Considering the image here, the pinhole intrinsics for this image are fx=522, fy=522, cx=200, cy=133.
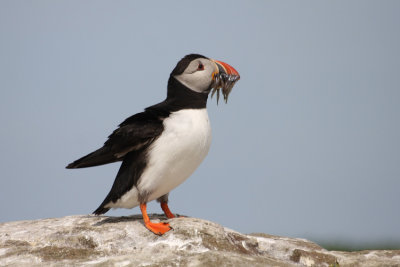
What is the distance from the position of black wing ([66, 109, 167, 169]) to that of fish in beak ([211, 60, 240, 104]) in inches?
36.9

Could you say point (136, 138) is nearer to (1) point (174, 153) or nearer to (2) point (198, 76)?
(1) point (174, 153)

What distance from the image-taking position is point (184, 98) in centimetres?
738

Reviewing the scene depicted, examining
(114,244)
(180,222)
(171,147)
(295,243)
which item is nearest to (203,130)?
(171,147)

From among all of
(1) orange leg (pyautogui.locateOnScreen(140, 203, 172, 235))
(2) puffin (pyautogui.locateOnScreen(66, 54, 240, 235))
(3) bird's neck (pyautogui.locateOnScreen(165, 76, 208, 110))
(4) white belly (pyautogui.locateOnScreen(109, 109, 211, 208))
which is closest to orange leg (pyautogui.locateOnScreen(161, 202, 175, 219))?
(2) puffin (pyautogui.locateOnScreen(66, 54, 240, 235))

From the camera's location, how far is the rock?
20.4 ft

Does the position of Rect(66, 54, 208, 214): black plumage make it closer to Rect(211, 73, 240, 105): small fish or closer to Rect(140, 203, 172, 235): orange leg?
Rect(211, 73, 240, 105): small fish

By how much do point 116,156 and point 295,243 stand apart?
3.09 meters

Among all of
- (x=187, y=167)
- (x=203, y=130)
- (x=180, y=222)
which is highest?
(x=203, y=130)

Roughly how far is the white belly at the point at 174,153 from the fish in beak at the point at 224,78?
53 cm

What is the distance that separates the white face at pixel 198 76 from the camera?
7418mm

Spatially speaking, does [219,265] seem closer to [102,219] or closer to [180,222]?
[180,222]

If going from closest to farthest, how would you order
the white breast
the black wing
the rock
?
1. the rock
2. the white breast
3. the black wing

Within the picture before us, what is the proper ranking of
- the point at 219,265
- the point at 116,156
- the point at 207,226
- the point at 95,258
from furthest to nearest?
the point at 116,156
the point at 207,226
the point at 95,258
the point at 219,265

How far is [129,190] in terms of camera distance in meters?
7.27
